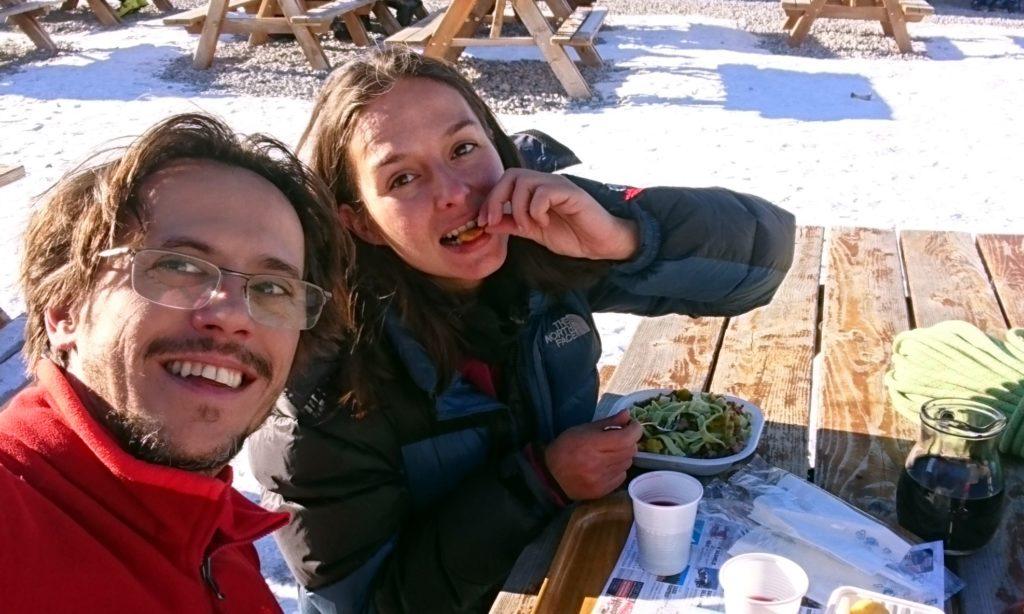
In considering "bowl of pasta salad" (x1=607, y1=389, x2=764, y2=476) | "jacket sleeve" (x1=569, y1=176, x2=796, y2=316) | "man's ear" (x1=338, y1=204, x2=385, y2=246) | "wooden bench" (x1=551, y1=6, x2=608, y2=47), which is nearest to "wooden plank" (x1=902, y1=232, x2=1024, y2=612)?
"bowl of pasta salad" (x1=607, y1=389, x2=764, y2=476)

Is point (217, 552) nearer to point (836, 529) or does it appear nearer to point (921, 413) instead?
point (836, 529)

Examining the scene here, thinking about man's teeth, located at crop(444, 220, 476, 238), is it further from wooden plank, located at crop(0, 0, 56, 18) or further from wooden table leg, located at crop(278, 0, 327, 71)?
wooden plank, located at crop(0, 0, 56, 18)

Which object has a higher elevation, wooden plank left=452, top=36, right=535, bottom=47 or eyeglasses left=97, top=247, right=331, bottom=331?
eyeglasses left=97, top=247, right=331, bottom=331

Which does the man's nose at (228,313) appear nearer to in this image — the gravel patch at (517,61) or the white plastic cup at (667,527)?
the white plastic cup at (667,527)

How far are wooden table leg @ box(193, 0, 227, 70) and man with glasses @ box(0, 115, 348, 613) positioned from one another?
9.17 meters

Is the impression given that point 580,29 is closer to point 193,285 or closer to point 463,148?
point 463,148

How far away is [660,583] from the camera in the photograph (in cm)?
154

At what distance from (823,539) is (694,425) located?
39cm

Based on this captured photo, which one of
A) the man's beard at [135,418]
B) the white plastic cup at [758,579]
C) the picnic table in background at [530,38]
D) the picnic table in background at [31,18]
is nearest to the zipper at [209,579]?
the man's beard at [135,418]

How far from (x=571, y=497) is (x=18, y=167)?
157 inches

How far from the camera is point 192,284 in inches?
57.9

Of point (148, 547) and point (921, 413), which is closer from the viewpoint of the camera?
point (148, 547)

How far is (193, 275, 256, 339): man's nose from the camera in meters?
1.47

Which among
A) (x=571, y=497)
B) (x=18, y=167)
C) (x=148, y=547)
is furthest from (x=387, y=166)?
(x=18, y=167)
